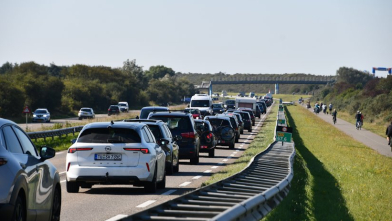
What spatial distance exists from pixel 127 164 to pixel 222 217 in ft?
27.1

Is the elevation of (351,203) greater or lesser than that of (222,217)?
lesser

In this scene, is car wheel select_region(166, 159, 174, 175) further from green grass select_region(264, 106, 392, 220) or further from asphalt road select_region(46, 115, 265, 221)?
green grass select_region(264, 106, 392, 220)

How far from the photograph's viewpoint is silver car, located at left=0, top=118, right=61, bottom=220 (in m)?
8.20

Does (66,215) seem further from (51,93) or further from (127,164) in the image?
(51,93)

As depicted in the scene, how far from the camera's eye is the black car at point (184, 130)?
81.1ft

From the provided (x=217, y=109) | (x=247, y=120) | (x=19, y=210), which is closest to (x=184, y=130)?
(x=19, y=210)

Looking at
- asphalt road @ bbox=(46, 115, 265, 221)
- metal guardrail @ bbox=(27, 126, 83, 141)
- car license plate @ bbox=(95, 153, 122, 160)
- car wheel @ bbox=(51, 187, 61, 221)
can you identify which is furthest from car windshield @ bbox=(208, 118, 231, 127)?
car wheel @ bbox=(51, 187, 61, 221)

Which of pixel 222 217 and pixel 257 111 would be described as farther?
pixel 257 111

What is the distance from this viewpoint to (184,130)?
81.5 feet

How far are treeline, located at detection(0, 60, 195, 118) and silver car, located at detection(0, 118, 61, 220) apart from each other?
210 feet

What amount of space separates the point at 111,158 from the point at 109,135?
566mm

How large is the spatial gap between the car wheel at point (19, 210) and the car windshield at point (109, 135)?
23.3ft

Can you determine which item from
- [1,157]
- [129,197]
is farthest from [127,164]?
[1,157]

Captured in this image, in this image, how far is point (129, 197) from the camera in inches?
610
